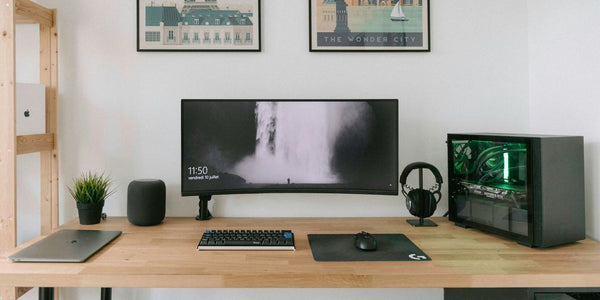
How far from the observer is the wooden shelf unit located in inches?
60.1

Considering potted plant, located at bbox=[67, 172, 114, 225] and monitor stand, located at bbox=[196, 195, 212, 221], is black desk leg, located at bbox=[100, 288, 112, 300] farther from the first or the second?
monitor stand, located at bbox=[196, 195, 212, 221]

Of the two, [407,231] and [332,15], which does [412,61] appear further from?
[407,231]

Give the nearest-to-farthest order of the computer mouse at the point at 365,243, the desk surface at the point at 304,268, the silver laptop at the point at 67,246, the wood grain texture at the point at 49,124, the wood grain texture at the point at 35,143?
the desk surface at the point at 304,268, the silver laptop at the point at 67,246, the computer mouse at the point at 365,243, the wood grain texture at the point at 35,143, the wood grain texture at the point at 49,124

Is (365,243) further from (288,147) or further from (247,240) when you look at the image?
(288,147)

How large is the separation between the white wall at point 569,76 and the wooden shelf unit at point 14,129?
2.11 meters

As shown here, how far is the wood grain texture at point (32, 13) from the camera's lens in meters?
1.61

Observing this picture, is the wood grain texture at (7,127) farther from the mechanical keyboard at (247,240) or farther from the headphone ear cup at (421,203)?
the headphone ear cup at (421,203)

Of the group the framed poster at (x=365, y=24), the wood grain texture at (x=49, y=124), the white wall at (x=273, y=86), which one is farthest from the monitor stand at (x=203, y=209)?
the framed poster at (x=365, y=24)

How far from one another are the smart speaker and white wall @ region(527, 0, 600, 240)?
1.75 metres

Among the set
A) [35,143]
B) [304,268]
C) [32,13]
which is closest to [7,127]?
[35,143]

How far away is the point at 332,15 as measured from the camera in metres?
1.90

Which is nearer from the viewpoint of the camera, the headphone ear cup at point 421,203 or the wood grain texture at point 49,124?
the headphone ear cup at point 421,203

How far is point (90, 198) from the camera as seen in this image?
66.9 inches

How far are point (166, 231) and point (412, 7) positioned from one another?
152cm
